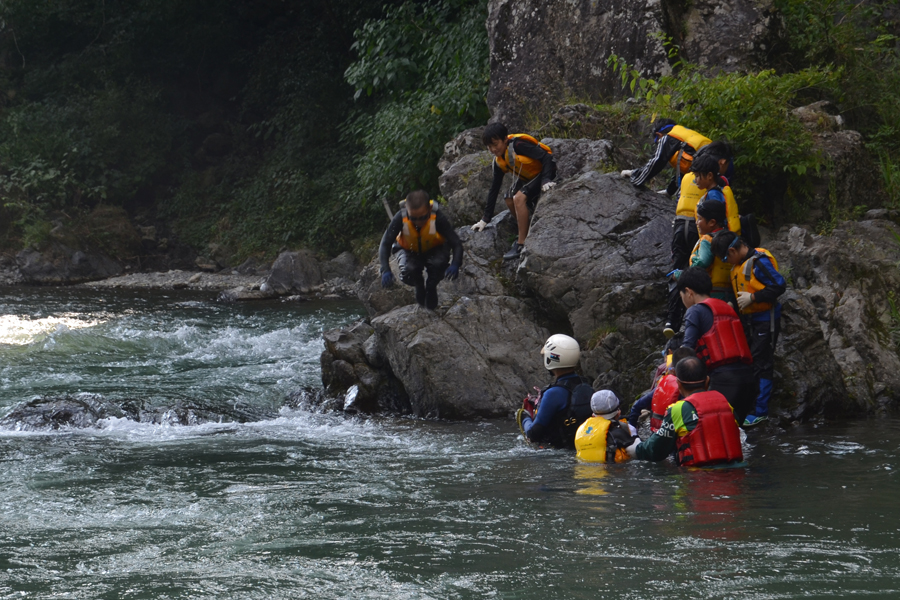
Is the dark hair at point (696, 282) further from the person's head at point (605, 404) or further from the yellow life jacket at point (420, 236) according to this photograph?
the yellow life jacket at point (420, 236)

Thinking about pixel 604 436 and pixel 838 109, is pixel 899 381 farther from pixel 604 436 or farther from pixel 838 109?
pixel 838 109

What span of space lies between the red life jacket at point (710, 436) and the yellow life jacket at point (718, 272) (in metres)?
1.66

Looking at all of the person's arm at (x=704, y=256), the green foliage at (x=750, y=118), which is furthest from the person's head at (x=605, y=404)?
the green foliage at (x=750, y=118)

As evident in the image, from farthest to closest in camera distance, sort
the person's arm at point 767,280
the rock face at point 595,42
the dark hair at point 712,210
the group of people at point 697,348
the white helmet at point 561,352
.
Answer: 1. the rock face at point 595,42
2. the dark hair at point 712,210
3. the person's arm at point 767,280
4. the white helmet at point 561,352
5. the group of people at point 697,348

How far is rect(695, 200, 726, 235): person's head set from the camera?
282 inches

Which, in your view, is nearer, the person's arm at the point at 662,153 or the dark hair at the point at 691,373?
the dark hair at the point at 691,373

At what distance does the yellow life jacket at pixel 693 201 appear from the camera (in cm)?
743

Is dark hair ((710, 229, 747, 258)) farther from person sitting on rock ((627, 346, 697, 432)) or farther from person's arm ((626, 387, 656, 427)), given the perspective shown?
person's arm ((626, 387, 656, 427))

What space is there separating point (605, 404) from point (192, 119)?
81.7 ft

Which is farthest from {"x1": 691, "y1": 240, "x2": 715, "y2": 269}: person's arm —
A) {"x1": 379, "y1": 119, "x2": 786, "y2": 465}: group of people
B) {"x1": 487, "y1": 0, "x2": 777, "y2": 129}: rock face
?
{"x1": 487, "y1": 0, "x2": 777, "y2": 129}: rock face

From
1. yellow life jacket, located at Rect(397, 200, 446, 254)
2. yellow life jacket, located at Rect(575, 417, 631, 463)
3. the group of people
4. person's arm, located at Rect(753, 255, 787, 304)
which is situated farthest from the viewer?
yellow life jacket, located at Rect(397, 200, 446, 254)

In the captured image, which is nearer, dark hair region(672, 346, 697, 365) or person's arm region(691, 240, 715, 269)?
dark hair region(672, 346, 697, 365)

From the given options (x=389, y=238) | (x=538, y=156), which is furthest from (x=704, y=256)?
(x=389, y=238)

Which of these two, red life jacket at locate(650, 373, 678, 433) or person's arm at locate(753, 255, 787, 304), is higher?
person's arm at locate(753, 255, 787, 304)
